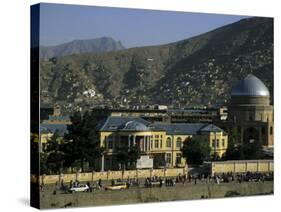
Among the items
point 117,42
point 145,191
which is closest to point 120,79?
point 117,42

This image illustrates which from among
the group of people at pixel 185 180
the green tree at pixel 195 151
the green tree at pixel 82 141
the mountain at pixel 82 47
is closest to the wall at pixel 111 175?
the group of people at pixel 185 180

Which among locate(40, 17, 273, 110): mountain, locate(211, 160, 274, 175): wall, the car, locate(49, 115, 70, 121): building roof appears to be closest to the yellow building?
locate(211, 160, 274, 175): wall

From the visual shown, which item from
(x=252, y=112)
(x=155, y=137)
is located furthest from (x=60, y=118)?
(x=252, y=112)

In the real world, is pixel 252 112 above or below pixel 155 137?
above

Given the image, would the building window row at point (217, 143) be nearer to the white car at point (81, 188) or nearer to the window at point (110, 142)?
the window at point (110, 142)

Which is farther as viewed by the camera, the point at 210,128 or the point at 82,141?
the point at 210,128

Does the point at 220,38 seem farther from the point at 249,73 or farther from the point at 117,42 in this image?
the point at 117,42

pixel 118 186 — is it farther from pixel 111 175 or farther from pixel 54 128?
pixel 54 128
